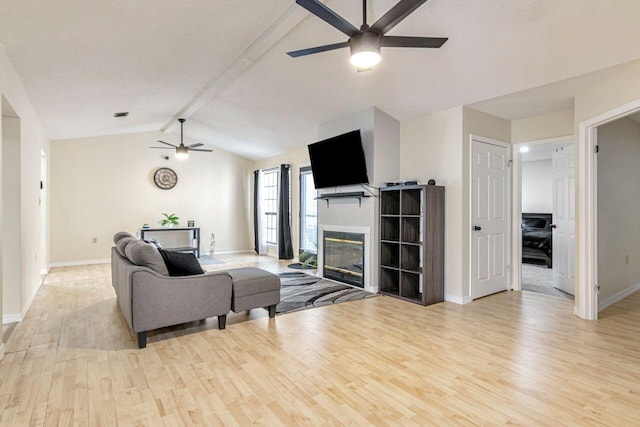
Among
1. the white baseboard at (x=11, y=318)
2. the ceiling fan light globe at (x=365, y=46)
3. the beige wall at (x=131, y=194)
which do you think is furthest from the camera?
the beige wall at (x=131, y=194)

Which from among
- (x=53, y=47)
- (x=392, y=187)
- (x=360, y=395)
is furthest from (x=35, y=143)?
(x=360, y=395)

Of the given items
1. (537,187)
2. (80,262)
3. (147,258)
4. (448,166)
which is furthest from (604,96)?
(80,262)

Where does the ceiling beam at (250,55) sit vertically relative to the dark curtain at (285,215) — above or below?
above

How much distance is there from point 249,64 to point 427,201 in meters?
2.64

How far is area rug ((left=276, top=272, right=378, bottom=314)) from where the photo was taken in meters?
4.20

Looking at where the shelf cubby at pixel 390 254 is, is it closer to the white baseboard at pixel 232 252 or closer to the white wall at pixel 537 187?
the white baseboard at pixel 232 252

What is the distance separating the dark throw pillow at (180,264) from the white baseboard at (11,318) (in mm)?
1778

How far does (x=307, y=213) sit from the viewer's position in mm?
7652

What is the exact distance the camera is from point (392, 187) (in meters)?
4.53

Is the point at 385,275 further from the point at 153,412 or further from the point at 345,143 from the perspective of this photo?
the point at 153,412

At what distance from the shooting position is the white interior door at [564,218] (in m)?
4.66

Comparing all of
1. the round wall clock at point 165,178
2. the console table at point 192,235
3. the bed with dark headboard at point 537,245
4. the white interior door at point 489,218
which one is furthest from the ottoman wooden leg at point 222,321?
the bed with dark headboard at point 537,245

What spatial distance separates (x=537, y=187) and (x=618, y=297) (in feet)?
15.6

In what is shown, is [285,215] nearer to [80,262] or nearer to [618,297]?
[80,262]
